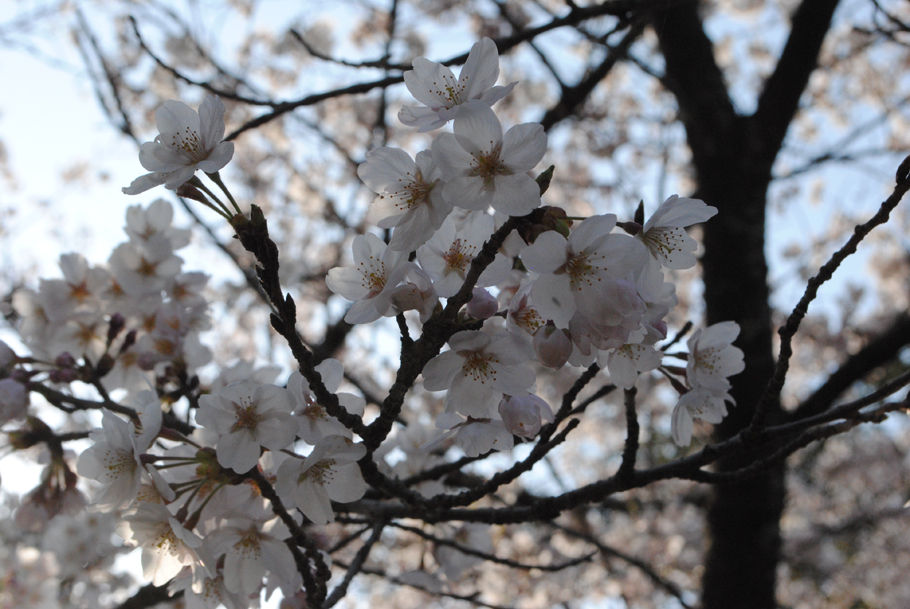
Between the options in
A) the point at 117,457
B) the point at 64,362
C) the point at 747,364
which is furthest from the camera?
the point at 747,364

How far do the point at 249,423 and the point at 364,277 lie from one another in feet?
1.19

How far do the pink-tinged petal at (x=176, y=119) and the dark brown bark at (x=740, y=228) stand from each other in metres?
2.30

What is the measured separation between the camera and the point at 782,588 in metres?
8.86

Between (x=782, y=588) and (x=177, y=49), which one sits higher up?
(x=177, y=49)

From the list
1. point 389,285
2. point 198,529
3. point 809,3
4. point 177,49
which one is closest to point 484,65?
point 389,285

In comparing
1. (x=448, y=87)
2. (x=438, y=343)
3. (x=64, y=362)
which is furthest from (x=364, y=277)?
(x=64, y=362)

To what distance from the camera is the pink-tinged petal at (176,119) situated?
1.33m

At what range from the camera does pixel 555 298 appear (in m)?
1.10

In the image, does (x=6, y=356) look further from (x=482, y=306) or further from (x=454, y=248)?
(x=482, y=306)

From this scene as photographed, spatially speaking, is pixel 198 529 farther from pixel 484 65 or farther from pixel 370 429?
pixel 484 65

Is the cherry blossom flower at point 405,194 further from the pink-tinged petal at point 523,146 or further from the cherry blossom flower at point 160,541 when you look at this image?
the cherry blossom flower at point 160,541

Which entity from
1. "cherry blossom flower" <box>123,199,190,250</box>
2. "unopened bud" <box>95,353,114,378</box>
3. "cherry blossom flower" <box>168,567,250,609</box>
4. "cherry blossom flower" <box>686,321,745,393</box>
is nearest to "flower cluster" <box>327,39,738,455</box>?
"cherry blossom flower" <box>686,321,745,393</box>

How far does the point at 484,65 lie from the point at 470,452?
0.74 metres

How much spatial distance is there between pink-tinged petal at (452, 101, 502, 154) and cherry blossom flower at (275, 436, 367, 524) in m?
0.63
